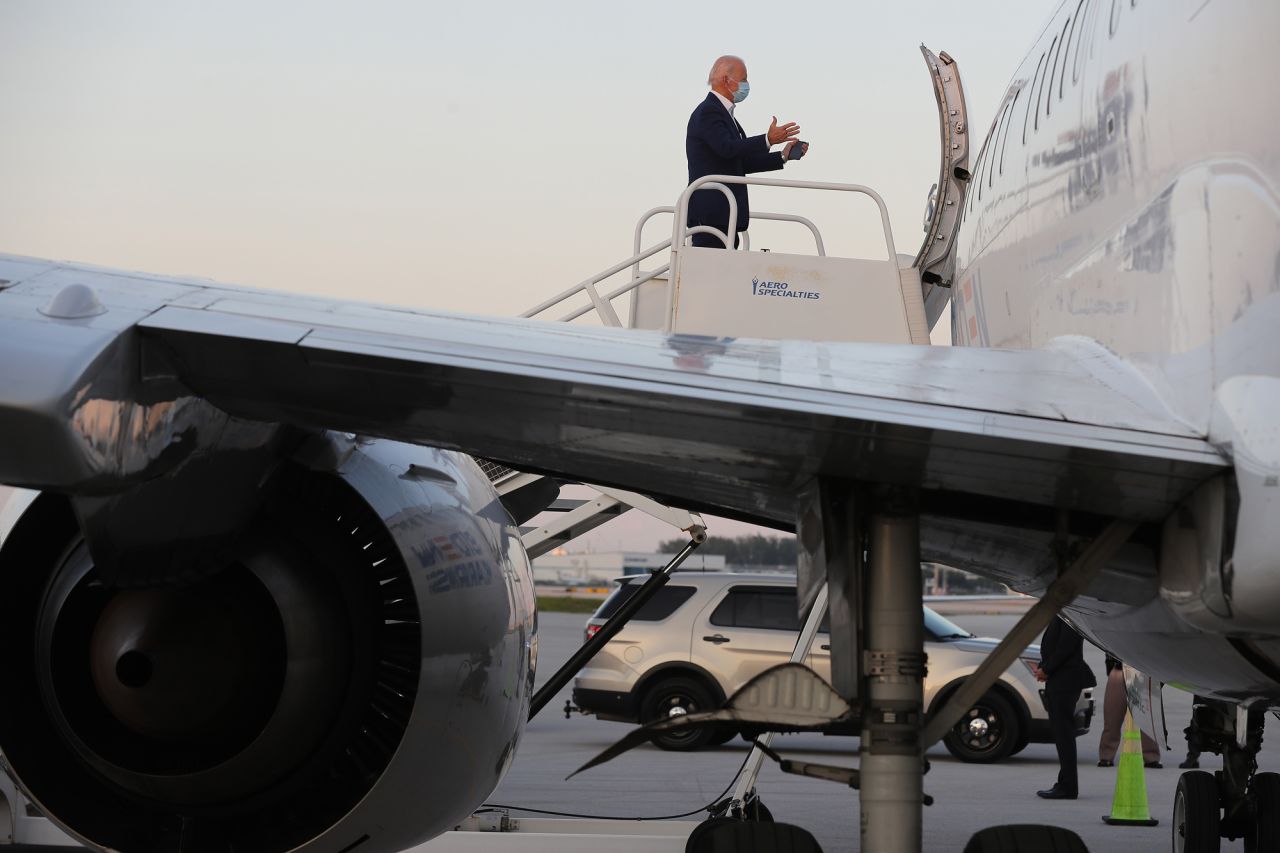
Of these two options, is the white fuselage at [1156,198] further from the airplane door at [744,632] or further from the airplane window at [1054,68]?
the airplane door at [744,632]

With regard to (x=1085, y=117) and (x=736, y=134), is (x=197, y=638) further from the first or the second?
(x=736, y=134)

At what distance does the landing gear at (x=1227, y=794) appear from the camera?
6910 millimetres

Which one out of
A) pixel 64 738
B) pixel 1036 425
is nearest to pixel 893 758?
pixel 1036 425

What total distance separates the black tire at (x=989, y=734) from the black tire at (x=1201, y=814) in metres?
8.43

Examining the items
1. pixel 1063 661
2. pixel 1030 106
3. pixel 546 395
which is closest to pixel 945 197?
pixel 1030 106

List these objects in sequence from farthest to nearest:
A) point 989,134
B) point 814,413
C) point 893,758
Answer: point 989,134 < point 893,758 < point 814,413

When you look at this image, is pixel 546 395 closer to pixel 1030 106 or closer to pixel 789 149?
pixel 1030 106

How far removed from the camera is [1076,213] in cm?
502

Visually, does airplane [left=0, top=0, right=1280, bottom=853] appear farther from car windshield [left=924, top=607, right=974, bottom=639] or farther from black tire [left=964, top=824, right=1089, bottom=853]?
car windshield [left=924, top=607, right=974, bottom=639]

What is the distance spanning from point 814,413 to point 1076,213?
2.39 m

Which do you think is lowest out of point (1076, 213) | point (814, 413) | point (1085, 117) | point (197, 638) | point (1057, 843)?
point (1057, 843)

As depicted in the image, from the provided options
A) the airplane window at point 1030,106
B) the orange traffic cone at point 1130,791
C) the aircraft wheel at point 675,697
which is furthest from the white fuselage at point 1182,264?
the aircraft wheel at point 675,697

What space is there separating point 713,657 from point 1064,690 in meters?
4.65

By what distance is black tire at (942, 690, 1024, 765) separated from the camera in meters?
15.6
